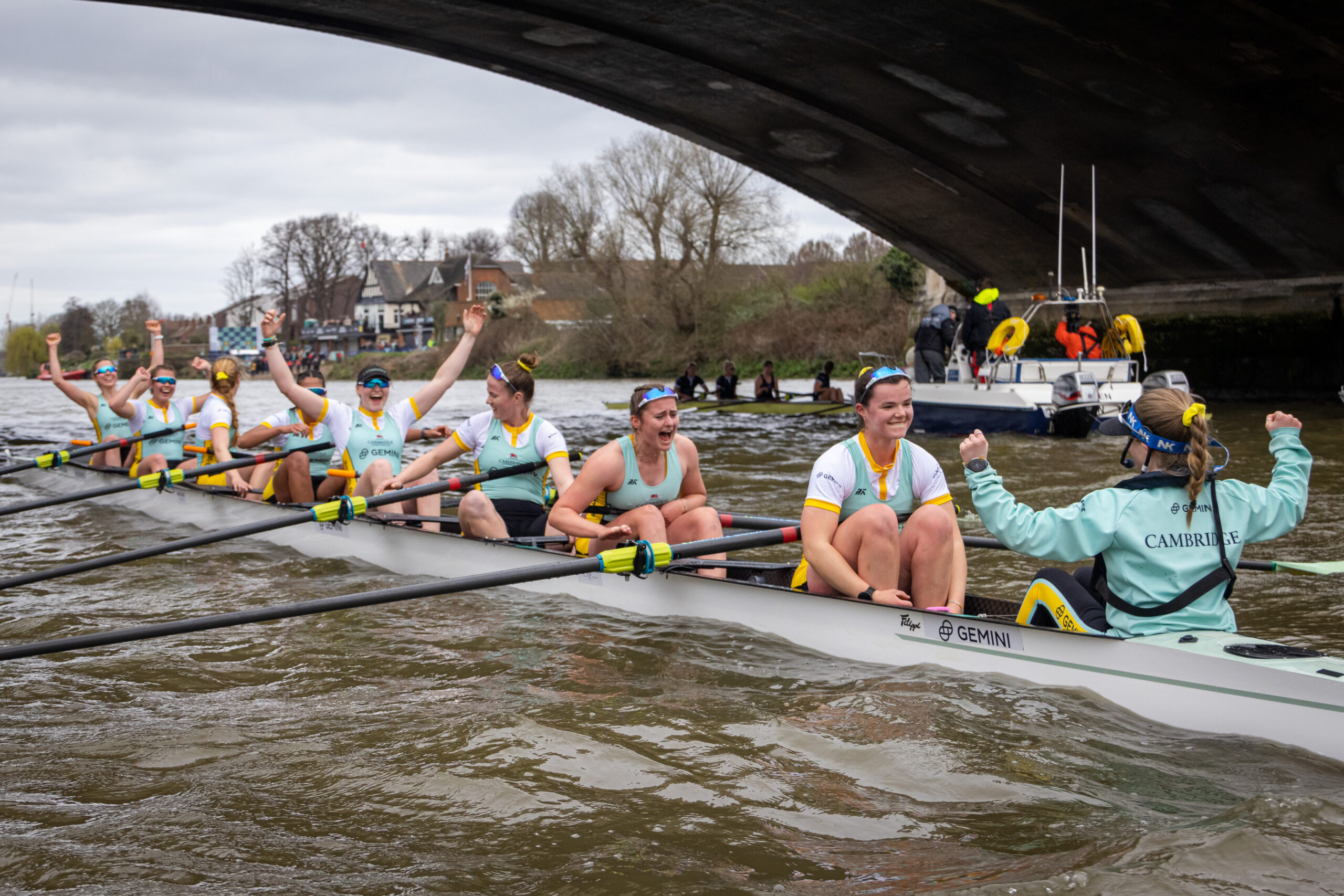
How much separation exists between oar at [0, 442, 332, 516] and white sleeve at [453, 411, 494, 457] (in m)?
1.89

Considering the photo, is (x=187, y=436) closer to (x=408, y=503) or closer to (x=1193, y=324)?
(x=408, y=503)

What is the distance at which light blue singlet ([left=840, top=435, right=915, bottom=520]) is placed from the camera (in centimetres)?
471

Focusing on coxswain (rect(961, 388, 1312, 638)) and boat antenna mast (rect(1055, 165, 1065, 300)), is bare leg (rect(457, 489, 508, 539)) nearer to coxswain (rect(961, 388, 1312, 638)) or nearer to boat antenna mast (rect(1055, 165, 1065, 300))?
coxswain (rect(961, 388, 1312, 638))

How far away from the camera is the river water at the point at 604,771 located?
3.13 meters

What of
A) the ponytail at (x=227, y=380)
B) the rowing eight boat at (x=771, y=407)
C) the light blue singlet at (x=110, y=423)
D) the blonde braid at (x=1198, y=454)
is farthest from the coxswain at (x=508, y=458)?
the rowing eight boat at (x=771, y=407)

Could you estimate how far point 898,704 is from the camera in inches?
172

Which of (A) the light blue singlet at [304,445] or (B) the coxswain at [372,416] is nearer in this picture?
(B) the coxswain at [372,416]

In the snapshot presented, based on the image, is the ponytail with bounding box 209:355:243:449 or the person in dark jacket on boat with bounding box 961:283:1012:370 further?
the person in dark jacket on boat with bounding box 961:283:1012:370

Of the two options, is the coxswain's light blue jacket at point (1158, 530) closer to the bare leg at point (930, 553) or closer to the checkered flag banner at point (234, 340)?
the bare leg at point (930, 553)

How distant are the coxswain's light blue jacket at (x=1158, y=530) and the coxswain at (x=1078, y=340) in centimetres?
1380

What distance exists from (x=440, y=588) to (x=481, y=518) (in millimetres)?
1812

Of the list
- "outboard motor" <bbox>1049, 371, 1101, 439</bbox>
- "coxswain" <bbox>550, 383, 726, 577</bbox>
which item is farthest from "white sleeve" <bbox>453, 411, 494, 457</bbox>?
"outboard motor" <bbox>1049, 371, 1101, 439</bbox>

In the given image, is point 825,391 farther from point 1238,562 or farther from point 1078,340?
point 1238,562

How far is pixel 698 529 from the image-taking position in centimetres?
565
